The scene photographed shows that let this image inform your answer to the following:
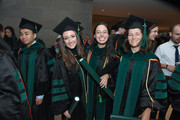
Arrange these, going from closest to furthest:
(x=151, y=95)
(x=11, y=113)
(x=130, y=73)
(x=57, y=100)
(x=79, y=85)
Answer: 1. (x=11, y=113)
2. (x=151, y=95)
3. (x=130, y=73)
4. (x=57, y=100)
5. (x=79, y=85)

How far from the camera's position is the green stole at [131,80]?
1.51m

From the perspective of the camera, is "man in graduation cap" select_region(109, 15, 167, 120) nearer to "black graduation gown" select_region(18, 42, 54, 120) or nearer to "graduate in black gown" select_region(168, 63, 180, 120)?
"graduate in black gown" select_region(168, 63, 180, 120)

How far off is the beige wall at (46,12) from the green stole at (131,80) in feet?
18.9

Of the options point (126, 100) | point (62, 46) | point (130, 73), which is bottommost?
point (126, 100)

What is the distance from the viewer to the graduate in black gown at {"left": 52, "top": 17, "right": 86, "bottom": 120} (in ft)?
5.67

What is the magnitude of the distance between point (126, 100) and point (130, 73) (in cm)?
32

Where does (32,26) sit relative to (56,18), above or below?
below

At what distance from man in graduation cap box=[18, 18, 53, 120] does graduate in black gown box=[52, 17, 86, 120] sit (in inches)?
16.6

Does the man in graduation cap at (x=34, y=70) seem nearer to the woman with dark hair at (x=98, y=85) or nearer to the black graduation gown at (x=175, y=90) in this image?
the woman with dark hair at (x=98, y=85)

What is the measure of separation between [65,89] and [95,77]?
0.46m

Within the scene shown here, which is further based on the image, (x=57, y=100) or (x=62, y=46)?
(x=62, y=46)

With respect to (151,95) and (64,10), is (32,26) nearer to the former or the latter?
(151,95)

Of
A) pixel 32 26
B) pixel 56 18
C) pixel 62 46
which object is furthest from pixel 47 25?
pixel 62 46

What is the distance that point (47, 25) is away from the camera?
6703 millimetres
